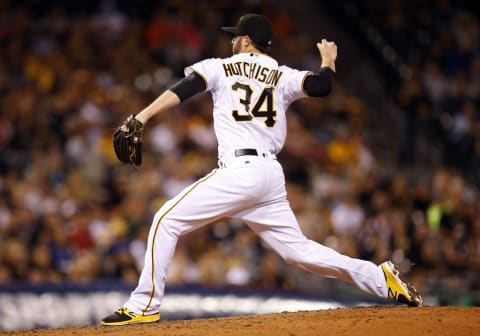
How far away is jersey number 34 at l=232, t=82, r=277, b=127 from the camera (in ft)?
18.5

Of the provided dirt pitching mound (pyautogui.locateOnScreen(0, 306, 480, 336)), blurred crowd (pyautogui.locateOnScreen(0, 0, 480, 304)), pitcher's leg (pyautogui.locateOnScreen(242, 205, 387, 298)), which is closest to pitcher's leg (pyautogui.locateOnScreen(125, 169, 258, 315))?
pitcher's leg (pyautogui.locateOnScreen(242, 205, 387, 298))

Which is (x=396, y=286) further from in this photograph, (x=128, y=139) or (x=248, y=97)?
(x=128, y=139)

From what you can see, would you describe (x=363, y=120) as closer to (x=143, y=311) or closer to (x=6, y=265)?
(x=6, y=265)

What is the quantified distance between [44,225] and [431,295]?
461 cm

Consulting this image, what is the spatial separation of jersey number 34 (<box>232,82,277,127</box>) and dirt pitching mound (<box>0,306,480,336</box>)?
53.3 inches

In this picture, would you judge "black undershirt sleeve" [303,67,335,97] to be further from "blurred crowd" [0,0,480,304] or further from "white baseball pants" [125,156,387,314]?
"blurred crowd" [0,0,480,304]

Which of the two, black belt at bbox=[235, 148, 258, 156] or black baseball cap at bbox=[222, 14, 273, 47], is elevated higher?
black baseball cap at bbox=[222, 14, 273, 47]

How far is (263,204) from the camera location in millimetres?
5688

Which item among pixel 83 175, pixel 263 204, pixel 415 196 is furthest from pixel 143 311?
pixel 415 196

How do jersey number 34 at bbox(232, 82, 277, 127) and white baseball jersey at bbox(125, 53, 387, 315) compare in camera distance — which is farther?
jersey number 34 at bbox(232, 82, 277, 127)

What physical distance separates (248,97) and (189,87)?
41 cm

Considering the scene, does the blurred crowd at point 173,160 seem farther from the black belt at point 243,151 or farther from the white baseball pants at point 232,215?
the black belt at point 243,151

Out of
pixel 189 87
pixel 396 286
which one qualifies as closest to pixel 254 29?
pixel 189 87

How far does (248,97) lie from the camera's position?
5.67 m
